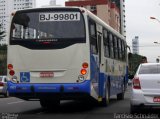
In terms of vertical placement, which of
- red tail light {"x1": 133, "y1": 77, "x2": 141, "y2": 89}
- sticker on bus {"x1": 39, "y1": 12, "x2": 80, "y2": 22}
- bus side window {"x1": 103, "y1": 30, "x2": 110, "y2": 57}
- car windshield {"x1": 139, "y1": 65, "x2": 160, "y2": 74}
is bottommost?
red tail light {"x1": 133, "y1": 77, "x2": 141, "y2": 89}

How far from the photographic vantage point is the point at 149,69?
15227mm

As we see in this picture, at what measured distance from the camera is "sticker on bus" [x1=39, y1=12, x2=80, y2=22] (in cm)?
1628

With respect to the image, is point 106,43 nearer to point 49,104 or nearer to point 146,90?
point 49,104

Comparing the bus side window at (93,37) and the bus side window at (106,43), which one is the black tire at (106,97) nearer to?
the bus side window at (106,43)

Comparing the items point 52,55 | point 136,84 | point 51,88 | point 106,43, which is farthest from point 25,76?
point 106,43

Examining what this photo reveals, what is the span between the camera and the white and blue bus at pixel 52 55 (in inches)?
631

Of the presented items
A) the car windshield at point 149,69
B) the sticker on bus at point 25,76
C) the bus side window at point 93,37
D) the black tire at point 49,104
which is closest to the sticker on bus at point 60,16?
the bus side window at point 93,37

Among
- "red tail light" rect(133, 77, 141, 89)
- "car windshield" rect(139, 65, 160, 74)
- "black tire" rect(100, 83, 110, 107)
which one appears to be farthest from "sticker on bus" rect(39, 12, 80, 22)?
"black tire" rect(100, 83, 110, 107)

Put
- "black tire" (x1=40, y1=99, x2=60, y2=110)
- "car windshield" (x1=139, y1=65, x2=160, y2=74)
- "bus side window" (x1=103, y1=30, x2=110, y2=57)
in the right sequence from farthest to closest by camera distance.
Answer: "bus side window" (x1=103, y1=30, x2=110, y2=57)
"black tire" (x1=40, y1=99, x2=60, y2=110)
"car windshield" (x1=139, y1=65, x2=160, y2=74)

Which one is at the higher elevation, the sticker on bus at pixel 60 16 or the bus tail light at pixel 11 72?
the sticker on bus at pixel 60 16

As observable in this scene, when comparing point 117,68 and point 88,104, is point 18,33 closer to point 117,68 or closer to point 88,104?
A: point 88,104

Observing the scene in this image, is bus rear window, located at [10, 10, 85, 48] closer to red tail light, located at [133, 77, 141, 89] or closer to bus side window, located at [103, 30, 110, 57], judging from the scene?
red tail light, located at [133, 77, 141, 89]

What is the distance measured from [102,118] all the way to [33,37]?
3723 millimetres

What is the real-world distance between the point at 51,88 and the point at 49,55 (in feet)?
3.50
